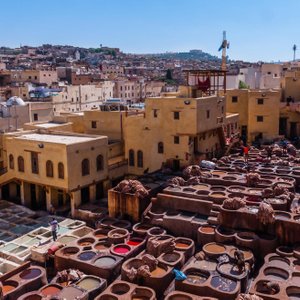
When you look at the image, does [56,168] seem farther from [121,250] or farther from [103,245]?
[121,250]

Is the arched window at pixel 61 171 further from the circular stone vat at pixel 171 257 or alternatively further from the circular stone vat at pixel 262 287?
the circular stone vat at pixel 262 287

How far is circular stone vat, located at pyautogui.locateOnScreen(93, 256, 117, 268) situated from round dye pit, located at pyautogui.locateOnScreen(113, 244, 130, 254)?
850 mm

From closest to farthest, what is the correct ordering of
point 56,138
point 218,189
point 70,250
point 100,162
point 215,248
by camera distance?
point 215,248
point 70,250
point 218,189
point 100,162
point 56,138

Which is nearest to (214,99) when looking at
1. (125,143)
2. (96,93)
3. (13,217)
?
(125,143)

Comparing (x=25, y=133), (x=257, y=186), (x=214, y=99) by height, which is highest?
(x=214, y=99)

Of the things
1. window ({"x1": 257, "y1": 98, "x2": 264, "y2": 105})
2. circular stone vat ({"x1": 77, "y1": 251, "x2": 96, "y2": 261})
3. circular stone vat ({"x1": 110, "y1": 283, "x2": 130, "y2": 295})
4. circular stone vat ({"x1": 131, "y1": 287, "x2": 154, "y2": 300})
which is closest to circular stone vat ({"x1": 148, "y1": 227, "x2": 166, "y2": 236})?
circular stone vat ({"x1": 77, "y1": 251, "x2": 96, "y2": 261})

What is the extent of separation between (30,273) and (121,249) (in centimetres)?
531

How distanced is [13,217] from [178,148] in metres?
15.0

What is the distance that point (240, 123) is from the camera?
4909 cm

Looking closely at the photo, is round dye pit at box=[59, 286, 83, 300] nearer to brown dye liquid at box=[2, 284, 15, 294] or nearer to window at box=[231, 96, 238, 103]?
brown dye liquid at box=[2, 284, 15, 294]

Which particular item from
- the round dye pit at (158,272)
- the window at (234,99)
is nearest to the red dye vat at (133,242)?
the round dye pit at (158,272)

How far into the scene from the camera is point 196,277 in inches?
816

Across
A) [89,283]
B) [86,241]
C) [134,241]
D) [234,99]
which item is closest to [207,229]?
[134,241]

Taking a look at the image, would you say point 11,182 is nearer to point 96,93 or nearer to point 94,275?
point 94,275
